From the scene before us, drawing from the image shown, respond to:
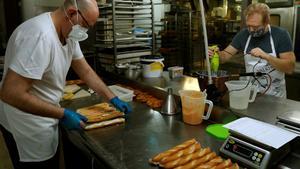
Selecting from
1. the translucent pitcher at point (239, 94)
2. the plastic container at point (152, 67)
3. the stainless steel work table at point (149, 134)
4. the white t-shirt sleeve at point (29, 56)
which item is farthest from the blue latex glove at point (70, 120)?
the plastic container at point (152, 67)

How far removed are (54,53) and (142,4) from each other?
2301mm

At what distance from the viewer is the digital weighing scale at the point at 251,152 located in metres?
1.16

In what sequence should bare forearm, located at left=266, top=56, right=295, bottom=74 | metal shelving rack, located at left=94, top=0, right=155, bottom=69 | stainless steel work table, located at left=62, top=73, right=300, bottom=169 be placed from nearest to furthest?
stainless steel work table, located at left=62, top=73, right=300, bottom=169 → bare forearm, located at left=266, top=56, right=295, bottom=74 → metal shelving rack, located at left=94, top=0, right=155, bottom=69

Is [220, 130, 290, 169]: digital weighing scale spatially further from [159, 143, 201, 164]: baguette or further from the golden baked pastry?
the golden baked pastry

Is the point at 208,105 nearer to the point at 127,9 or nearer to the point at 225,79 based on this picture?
the point at 225,79

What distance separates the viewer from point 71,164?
2.29 meters

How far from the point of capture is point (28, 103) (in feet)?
4.63

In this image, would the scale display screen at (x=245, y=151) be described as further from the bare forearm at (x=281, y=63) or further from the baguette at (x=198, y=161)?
the bare forearm at (x=281, y=63)

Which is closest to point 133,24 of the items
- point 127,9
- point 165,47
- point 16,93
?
point 127,9

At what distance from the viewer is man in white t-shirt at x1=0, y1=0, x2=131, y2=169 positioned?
1.38 meters

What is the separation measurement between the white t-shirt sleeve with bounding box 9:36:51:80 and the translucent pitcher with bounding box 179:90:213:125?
84 cm

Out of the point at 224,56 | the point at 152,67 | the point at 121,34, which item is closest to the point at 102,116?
the point at 152,67

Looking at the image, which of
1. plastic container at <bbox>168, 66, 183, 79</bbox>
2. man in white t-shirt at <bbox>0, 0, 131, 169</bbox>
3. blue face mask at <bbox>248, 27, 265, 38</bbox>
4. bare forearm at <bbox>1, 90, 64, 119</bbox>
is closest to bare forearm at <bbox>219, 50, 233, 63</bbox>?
blue face mask at <bbox>248, 27, 265, 38</bbox>

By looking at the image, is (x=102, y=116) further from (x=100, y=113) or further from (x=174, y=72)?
(x=174, y=72)
